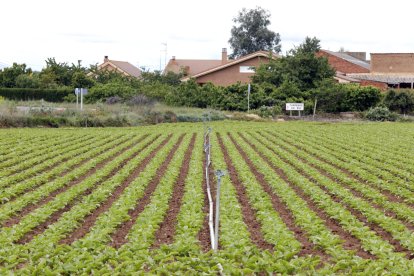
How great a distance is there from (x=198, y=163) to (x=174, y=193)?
172 inches

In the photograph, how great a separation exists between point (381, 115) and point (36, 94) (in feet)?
102

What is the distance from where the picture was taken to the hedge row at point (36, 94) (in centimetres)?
4878

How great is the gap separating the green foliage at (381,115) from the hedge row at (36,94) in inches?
1057

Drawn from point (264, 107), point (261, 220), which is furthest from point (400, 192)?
point (264, 107)

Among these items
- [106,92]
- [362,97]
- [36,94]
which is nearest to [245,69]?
[362,97]

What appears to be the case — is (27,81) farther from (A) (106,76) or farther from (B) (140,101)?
(B) (140,101)

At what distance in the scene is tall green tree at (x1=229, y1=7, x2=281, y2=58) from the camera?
74125 millimetres

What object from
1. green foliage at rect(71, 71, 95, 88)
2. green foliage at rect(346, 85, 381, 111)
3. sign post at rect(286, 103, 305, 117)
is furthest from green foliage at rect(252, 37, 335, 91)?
green foliage at rect(71, 71, 95, 88)

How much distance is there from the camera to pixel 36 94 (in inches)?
1940

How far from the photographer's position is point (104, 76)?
181 feet

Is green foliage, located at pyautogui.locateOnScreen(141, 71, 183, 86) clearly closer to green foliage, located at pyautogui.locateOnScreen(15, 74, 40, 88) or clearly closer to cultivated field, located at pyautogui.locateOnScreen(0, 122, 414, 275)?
green foliage, located at pyautogui.locateOnScreen(15, 74, 40, 88)

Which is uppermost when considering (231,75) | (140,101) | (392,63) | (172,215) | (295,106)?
(392,63)

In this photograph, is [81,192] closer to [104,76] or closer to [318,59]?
[318,59]

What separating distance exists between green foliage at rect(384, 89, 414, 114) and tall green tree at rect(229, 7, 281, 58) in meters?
32.9
